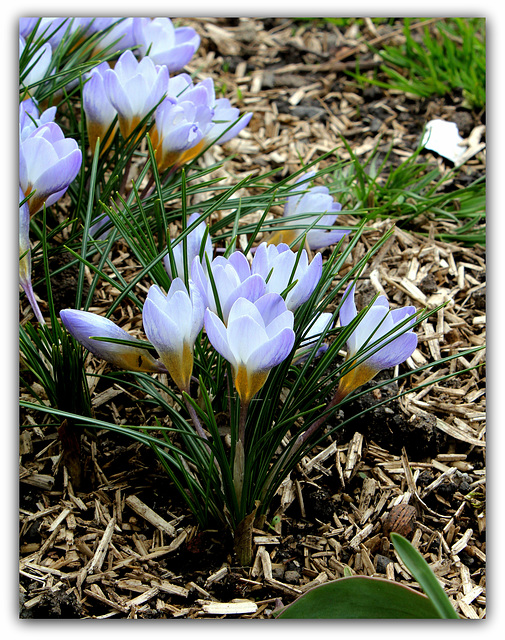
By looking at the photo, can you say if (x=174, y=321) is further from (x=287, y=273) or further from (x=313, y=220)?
(x=313, y=220)

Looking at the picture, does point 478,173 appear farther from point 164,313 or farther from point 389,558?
point 164,313

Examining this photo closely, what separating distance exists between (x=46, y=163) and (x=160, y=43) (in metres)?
0.51

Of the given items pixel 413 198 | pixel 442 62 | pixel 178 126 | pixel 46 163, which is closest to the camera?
pixel 46 163

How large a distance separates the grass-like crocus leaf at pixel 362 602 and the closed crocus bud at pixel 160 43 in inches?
41.2

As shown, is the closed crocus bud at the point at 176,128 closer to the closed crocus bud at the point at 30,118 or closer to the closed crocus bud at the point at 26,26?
the closed crocus bud at the point at 30,118

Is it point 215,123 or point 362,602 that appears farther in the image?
point 215,123

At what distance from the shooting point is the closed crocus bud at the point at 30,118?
106 cm

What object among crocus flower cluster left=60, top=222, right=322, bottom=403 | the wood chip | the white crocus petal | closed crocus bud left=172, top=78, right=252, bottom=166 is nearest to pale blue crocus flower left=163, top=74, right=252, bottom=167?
closed crocus bud left=172, top=78, right=252, bottom=166

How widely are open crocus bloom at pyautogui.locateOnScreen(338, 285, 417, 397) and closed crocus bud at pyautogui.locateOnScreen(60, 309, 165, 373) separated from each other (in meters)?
0.27

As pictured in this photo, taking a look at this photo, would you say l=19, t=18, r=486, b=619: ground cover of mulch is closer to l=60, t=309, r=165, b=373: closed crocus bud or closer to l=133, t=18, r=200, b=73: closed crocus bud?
l=60, t=309, r=165, b=373: closed crocus bud

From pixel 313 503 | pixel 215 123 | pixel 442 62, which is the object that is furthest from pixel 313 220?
pixel 442 62

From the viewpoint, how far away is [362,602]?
0.85 metres

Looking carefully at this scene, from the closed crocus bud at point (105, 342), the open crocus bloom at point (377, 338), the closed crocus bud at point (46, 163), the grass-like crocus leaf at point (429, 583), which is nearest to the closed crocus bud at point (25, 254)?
the closed crocus bud at point (46, 163)
